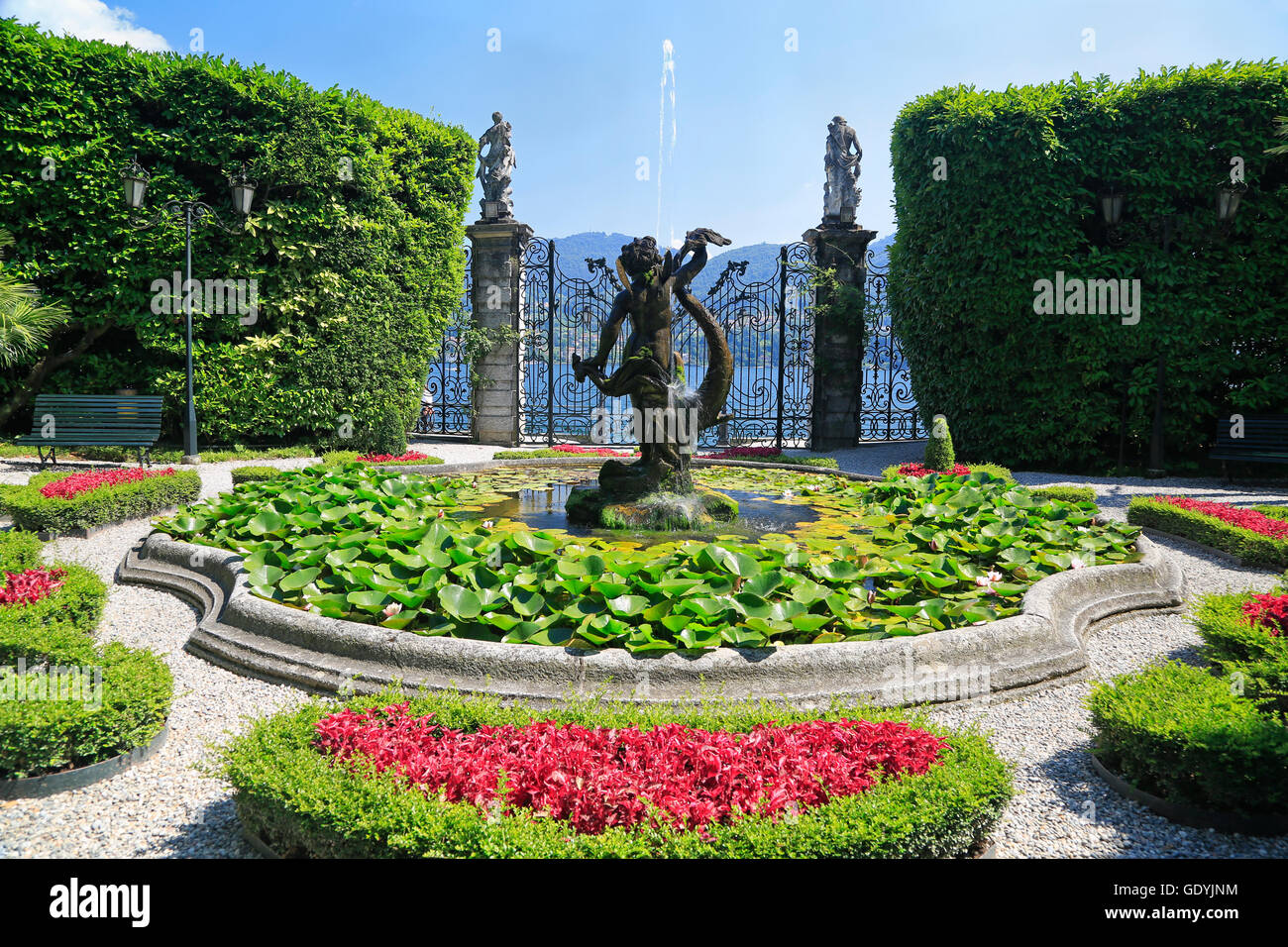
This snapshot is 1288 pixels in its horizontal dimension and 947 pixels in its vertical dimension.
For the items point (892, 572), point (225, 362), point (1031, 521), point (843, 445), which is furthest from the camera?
point (843, 445)

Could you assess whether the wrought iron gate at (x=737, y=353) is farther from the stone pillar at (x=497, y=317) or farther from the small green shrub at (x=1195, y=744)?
the small green shrub at (x=1195, y=744)

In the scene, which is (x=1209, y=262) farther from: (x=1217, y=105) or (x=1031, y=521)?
(x=1031, y=521)

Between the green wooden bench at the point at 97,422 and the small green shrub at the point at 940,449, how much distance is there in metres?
11.4

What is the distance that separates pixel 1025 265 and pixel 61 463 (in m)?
15.5

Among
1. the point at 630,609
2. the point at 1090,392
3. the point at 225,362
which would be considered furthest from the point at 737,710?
the point at 225,362

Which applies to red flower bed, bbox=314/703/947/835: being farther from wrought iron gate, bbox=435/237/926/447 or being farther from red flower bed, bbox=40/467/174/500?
wrought iron gate, bbox=435/237/926/447

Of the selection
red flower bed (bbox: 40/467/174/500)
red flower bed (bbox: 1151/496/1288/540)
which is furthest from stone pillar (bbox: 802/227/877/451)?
red flower bed (bbox: 40/467/174/500)

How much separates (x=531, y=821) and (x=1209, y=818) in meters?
2.59

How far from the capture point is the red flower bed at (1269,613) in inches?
171

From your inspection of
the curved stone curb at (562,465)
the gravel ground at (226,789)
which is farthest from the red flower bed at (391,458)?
the gravel ground at (226,789)

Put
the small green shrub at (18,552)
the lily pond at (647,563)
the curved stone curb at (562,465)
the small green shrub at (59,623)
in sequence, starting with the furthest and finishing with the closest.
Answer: the curved stone curb at (562,465), the small green shrub at (18,552), the lily pond at (647,563), the small green shrub at (59,623)

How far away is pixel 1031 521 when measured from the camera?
21.6ft

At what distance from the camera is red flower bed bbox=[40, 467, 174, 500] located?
7527 mm
